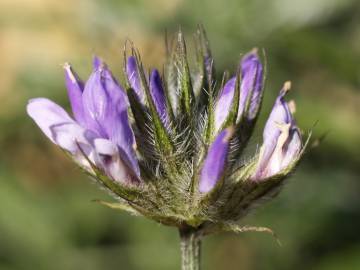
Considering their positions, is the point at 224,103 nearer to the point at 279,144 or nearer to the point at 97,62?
the point at 279,144

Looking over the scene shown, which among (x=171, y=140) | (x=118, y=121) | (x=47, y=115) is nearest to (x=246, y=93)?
(x=171, y=140)

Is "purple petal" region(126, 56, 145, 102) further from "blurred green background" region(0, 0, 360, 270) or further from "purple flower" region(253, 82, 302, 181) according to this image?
"blurred green background" region(0, 0, 360, 270)

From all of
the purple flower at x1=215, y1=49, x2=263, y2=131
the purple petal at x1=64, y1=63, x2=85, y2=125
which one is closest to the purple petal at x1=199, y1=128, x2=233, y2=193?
the purple flower at x1=215, y1=49, x2=263, y2=131

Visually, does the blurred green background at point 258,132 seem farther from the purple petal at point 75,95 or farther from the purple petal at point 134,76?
the purple petal at point 75,95

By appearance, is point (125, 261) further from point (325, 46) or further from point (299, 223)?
point (325, 46)

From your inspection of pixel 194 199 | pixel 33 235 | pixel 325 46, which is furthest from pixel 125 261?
pixel 194 199

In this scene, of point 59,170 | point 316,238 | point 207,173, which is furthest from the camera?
point 59,170
